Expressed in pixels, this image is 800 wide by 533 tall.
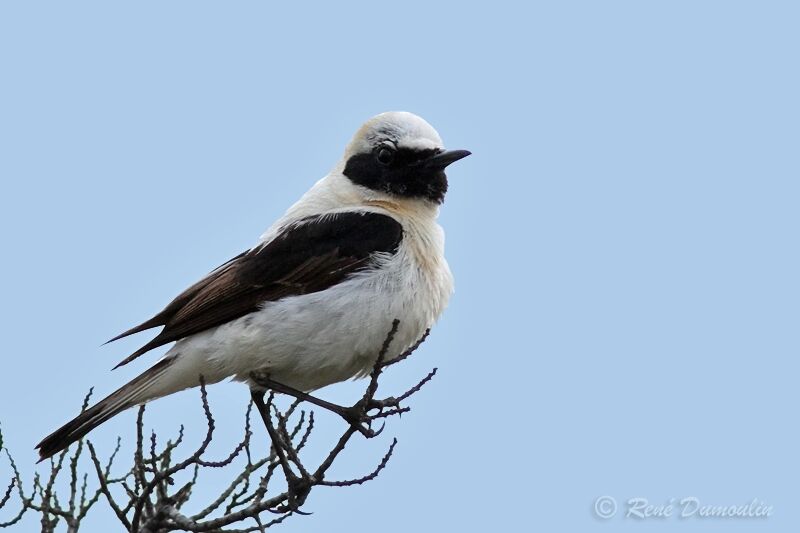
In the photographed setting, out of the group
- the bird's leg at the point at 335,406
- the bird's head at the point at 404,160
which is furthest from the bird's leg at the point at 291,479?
the bird's head at the point at 404,160

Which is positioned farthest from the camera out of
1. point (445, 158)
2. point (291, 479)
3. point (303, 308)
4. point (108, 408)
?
point (445, 158)

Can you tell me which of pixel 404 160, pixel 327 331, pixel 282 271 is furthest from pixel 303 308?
pixel 404 160

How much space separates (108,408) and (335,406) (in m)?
1.48

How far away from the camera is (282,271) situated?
22.7 ft

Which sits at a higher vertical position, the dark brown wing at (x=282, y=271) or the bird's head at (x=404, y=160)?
the bird's head at (x=404, y=160)

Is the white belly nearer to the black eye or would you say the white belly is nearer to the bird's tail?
the bird's tail

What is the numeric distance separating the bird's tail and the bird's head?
193 cm

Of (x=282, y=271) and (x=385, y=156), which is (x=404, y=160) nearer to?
(x=385, y=156)

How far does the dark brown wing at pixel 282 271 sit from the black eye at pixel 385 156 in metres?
0.59

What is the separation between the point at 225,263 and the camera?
24.3 feet

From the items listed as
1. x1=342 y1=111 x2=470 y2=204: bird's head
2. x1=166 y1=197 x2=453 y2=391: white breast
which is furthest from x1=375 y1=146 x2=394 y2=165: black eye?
x1=166 y1=197 x2=453 y2=391: white breast

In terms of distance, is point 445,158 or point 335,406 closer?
point 335,406

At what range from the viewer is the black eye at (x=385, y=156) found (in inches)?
300

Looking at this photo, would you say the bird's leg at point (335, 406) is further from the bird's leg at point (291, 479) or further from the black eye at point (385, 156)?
the black eye at point (385, 156)
